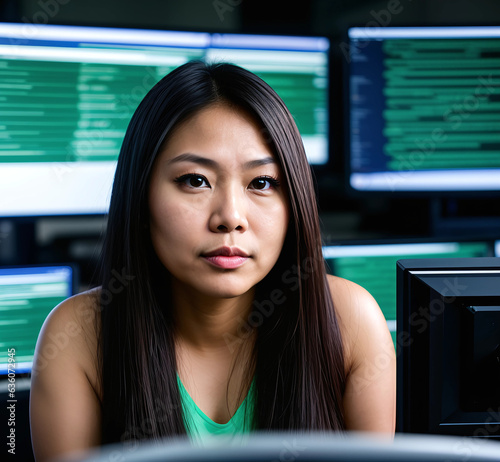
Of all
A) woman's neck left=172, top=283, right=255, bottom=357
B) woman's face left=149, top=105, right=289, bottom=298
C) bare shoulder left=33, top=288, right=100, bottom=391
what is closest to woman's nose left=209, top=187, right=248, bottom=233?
woman's face left=149, top=105, right=289, bottom=298

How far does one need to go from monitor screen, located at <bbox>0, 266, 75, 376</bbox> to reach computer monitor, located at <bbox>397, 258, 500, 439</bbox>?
0.63 metres

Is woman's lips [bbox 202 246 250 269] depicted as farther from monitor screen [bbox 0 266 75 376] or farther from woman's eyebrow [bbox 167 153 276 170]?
monitor screen [bbox 0 266 75 376]

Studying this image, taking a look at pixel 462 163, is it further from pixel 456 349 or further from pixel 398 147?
pixel 456 349

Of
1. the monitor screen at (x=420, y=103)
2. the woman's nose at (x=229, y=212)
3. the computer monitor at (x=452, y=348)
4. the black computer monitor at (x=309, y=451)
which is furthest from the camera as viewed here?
the monitor screen at (x=420, y=103)

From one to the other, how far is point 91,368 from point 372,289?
0.56m

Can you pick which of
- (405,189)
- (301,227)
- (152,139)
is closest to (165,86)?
(152,139)

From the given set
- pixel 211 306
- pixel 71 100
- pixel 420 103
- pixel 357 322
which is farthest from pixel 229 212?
pixel 420 103

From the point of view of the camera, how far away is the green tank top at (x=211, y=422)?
0.83 m

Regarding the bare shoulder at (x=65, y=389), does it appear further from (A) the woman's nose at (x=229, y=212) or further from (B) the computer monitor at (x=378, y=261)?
(B) the computer monitor at (x=378, y=261)

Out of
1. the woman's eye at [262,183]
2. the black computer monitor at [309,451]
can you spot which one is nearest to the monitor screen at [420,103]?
the woman's eye at [262,183]

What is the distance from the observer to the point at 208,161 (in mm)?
720

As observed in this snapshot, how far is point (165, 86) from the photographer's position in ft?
2.58

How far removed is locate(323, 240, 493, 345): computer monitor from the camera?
1.08 metres

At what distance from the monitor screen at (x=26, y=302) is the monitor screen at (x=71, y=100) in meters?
0.11
